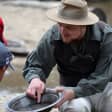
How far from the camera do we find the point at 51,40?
15.4 ft

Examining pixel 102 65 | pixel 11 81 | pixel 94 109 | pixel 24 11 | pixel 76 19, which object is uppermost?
pixel 76 19

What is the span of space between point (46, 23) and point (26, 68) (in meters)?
6.24

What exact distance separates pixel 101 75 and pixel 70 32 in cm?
47

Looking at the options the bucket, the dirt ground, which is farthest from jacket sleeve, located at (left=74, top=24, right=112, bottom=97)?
the dirt ground

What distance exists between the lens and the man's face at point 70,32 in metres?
4.37

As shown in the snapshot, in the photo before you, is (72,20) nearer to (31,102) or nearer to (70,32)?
(70,32)

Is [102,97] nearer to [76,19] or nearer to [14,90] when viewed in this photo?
[76,19]

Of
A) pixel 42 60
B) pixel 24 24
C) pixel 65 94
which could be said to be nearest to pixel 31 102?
pixel 65 94

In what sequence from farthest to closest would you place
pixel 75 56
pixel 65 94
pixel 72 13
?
pixel 75 56
pixel 72 13
pixel 65 94

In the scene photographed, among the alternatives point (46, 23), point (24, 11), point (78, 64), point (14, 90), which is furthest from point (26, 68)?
point (24, 11)

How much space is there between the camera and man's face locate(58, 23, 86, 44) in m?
4.37

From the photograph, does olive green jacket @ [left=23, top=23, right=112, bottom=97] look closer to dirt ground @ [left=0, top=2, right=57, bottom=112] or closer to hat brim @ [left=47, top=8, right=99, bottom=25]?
hat brim @ [left=47, top=8, right=99, bottom=25]

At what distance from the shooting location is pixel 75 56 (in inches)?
184

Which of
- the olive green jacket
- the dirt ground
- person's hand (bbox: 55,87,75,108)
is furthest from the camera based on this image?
the dirt ground
